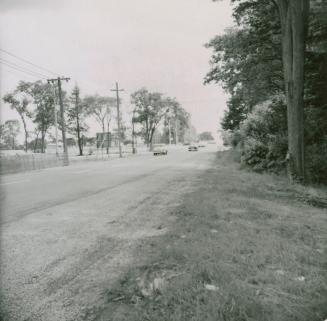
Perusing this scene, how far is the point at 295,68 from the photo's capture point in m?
12.2

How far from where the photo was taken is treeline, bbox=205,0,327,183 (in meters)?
13.8

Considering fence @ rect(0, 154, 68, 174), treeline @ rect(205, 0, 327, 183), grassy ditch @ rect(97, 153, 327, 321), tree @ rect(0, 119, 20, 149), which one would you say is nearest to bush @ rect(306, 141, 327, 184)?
treeline @ rect(205, 0, 327, 183)

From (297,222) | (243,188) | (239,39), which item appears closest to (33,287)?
(297,222)

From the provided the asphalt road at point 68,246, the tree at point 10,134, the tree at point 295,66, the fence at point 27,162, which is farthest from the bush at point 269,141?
the tree at point 10,134

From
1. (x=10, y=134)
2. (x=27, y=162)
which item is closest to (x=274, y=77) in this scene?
(x=27, y=162)

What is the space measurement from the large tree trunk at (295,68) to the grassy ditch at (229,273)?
6019 millimetres

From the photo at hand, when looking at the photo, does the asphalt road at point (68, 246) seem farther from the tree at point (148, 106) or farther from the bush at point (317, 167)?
the tree at point (148, 106)

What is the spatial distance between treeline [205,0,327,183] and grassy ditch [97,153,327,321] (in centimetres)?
771

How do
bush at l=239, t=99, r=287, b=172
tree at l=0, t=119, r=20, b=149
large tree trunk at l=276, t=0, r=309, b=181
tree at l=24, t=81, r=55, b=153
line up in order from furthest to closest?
tree at l=0, t=119, r=20, b=149 → tree at l=24, t=81, r=55, b=153 → bush at l=239, t=99, r=287, b=172 → large tree trunk at l=276, t=0, r=309, b=181

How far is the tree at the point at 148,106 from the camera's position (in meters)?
81.8

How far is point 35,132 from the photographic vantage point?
70250 mm

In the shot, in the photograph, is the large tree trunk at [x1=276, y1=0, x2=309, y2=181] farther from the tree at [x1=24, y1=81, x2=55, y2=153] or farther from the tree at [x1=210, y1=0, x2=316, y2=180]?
the tree at [x1=24, y1=81, x2=55, y2=153]

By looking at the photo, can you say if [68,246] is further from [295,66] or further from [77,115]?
[77,115]

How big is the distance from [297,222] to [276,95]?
14492mm
